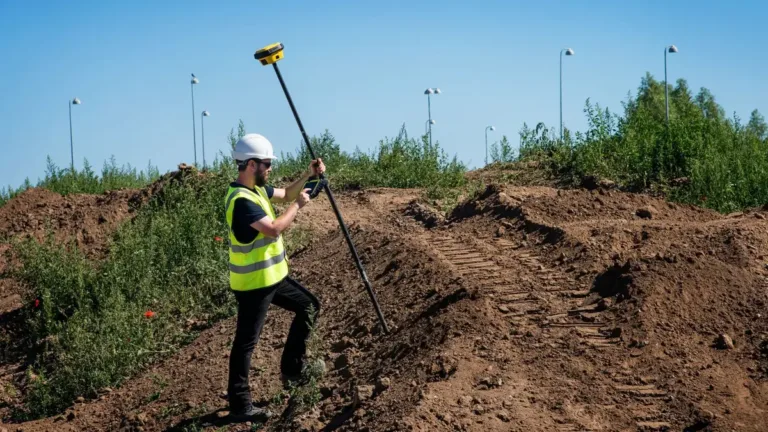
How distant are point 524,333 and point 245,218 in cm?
207

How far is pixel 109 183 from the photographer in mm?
17359

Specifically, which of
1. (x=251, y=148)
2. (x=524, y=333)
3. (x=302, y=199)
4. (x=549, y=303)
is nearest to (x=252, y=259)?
(x=302, y=199)

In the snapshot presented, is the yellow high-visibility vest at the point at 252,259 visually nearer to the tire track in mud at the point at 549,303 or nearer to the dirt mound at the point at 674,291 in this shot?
the tire track in mud at the point at 549,303

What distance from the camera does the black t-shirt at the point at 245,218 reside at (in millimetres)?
6664

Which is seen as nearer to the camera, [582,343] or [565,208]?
[582,343]

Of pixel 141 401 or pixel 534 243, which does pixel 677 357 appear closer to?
pixel 534 243

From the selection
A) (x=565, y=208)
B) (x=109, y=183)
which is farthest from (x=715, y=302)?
(x=109, y=183)

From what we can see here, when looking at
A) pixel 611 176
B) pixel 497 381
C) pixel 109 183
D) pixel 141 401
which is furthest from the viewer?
pixel 109 183

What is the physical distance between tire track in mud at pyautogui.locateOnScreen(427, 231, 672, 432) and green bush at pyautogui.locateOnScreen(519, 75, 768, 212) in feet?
10.3

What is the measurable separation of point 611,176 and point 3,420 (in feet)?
23.3

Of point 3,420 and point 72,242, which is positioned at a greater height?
point 72,242

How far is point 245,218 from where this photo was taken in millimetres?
6684

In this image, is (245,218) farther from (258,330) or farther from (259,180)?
(258,330)

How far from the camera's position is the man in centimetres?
670
